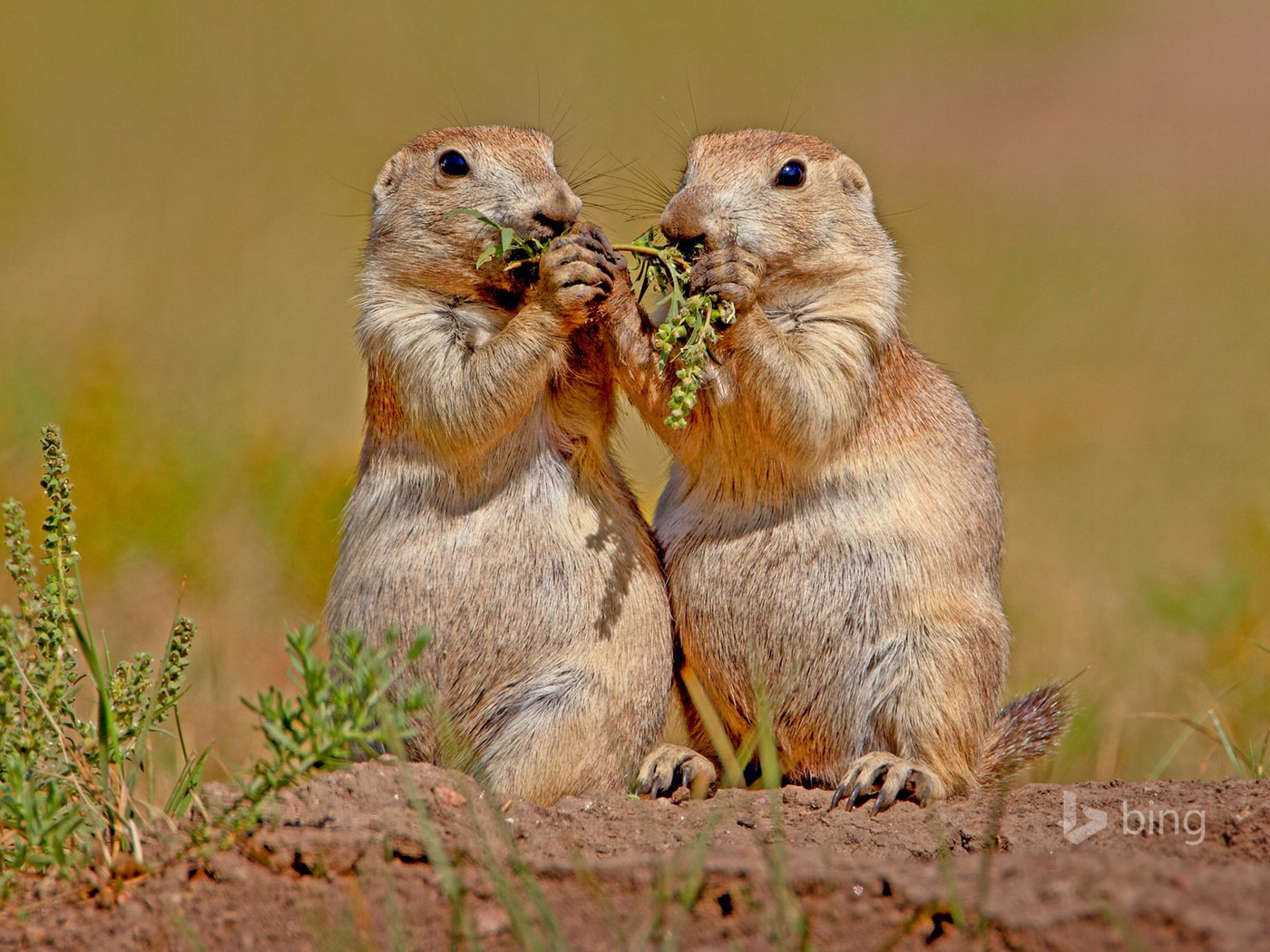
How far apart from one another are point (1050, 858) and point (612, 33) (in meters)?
22.6

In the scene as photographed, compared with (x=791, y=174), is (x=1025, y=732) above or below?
below

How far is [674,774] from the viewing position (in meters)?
4.95

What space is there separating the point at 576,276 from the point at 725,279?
0.52 m

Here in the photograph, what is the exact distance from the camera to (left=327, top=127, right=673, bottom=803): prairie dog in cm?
481

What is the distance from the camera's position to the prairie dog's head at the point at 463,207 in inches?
199

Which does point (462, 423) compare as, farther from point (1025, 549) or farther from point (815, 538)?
point (1025, 549)

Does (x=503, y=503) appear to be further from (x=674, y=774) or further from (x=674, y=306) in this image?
(x=674, y=774)

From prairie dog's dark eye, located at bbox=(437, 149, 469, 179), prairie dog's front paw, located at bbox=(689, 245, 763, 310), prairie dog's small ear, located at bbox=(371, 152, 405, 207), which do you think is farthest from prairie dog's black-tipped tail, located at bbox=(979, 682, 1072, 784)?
prairie dog's small ear, located at bbox=(371, 152, 405, 207)

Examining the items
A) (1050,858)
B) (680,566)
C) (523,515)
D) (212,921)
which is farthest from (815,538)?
(212,921)

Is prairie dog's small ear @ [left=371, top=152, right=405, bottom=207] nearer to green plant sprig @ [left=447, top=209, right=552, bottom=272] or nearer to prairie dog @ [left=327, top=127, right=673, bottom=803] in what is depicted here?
prairie dog @ [left=327, top=127, right=673, bottom=803]

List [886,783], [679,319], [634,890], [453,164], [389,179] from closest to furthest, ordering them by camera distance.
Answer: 1. [634,890]
2. [886,783]
3. [679,319]
4. [453,164]
5. [389,179]

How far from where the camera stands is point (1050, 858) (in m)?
3.33

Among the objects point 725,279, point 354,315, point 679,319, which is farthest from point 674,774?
point 354,315

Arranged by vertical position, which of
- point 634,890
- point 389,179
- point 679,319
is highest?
point 389,179
